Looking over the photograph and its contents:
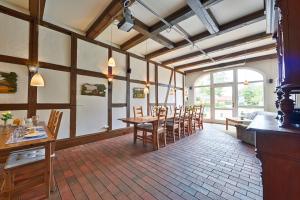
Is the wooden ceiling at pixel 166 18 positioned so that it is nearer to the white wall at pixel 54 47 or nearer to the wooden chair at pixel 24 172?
the white wall at pixel 54 47

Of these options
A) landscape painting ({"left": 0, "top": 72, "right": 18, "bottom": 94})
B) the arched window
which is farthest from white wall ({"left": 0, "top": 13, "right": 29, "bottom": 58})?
the arched window

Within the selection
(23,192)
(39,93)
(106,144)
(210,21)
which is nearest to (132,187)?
(23,192)

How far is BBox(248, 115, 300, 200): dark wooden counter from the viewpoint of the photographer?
0.98 meters

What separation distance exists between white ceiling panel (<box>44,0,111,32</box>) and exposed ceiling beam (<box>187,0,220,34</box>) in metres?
1.74

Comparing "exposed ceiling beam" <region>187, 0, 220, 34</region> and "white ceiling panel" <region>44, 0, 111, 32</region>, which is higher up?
"white ceiling panel" <region>44, 0, 111, 32</region>

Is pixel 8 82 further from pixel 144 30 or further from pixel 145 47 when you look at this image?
pixel 145 47

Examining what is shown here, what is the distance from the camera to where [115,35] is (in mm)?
4598

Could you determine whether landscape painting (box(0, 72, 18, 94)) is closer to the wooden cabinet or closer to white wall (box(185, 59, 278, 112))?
the wooden cabinet

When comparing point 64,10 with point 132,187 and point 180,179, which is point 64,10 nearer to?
point 132,187

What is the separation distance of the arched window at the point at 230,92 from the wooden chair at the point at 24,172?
7446mm

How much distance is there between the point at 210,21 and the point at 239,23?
837 mm

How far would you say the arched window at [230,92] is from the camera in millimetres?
7227

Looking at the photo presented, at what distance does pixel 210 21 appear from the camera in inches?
137

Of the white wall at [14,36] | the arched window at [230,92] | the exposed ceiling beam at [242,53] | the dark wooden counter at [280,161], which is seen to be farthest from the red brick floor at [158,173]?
the arched window at [230,92]
